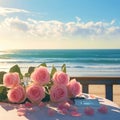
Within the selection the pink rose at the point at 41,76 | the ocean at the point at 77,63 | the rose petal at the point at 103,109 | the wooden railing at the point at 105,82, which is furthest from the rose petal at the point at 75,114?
the ocean at the point at 77,63

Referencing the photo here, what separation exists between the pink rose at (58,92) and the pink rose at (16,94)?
0.18 m

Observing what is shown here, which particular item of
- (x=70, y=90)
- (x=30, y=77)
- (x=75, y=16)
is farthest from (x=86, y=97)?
(x=75, y=16)

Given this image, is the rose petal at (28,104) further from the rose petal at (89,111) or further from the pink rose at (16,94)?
the rose petal at (89,111)

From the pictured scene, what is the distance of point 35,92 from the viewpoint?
225cm

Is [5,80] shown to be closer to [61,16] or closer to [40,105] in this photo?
[40,105]

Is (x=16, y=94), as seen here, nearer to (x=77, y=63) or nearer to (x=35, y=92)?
(x=35, y=92)

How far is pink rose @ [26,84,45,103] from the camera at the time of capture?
2254mm

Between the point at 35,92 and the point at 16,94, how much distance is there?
0.40 feet

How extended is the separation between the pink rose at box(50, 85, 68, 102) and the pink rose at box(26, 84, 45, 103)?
0.06 metres

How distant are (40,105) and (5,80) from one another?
273mm

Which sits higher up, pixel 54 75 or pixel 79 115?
pixel 54 75

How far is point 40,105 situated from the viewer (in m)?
2.28

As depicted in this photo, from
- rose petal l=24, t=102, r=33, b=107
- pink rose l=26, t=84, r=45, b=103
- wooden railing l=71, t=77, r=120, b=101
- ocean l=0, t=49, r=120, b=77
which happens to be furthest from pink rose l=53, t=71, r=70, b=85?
ocean l=0, t=49, r=120, b=77

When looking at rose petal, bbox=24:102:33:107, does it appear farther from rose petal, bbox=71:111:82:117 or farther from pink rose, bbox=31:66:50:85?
rose petal, bbox=71:111:82:117
